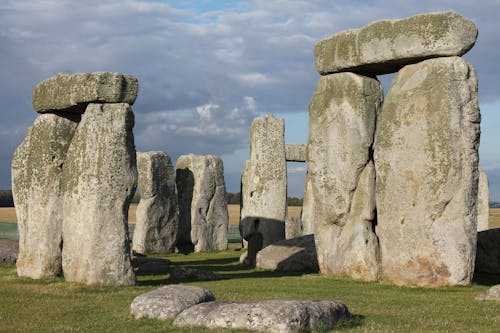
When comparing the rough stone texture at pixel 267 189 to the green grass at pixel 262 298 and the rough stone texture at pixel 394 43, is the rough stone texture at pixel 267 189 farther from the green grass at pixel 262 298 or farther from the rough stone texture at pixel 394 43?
the rough stone texture at pixel 394 43

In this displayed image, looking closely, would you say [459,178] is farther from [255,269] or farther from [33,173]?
[33,173]

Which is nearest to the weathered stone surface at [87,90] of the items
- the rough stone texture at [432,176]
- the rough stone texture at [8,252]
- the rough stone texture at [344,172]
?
the rough stone texture at [344,172]

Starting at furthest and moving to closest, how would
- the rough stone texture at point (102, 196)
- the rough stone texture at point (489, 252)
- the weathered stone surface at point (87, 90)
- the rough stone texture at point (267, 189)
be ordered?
the rough stone texture at point (267, 189)
the rough stone texture at point (489, 252)
the weathered stone surface at point (87, 90)
the rough stone texture at point (102, 196)

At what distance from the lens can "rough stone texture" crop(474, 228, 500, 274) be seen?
59.7 ft

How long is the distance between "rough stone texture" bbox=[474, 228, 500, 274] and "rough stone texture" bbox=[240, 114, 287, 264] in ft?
18.2

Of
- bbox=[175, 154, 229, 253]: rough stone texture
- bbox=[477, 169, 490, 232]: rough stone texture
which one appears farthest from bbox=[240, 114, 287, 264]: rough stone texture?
bbox=[477, 169, 490, 232]: rough stone texture

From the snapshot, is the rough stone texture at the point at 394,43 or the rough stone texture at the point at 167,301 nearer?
the rough stone texture at the point at 167,301

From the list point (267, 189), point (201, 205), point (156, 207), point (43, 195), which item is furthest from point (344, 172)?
point (201, 205)

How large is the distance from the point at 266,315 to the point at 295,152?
23.5 meters

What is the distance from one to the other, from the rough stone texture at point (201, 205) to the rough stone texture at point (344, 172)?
11.9 meters

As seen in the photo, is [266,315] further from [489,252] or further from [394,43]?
[489,252]

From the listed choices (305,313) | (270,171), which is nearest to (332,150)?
(270,171)

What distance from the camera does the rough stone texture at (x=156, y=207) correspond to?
27234mm

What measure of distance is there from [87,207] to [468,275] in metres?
6.94
